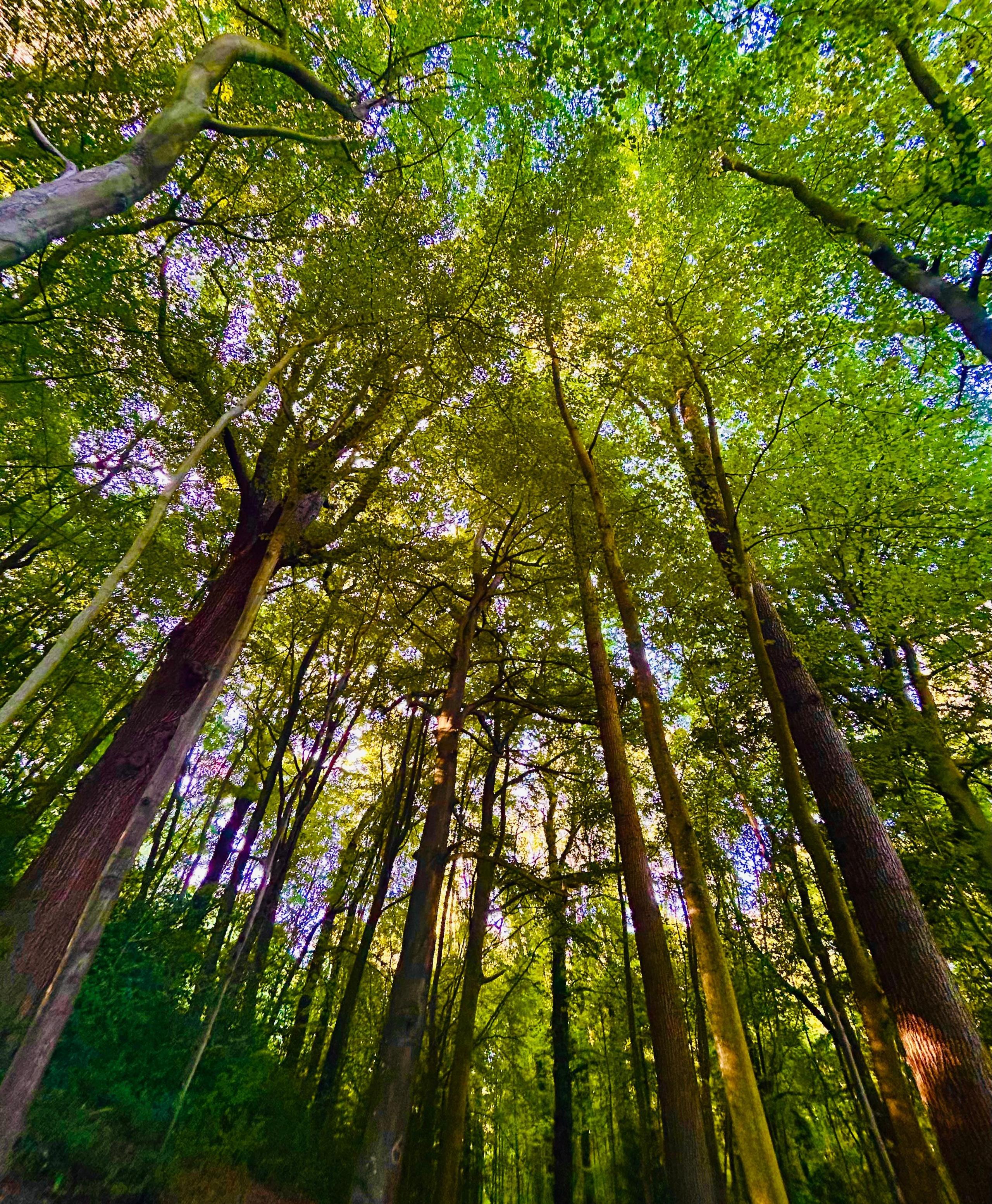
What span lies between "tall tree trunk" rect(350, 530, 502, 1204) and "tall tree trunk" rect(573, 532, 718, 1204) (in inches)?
75.5

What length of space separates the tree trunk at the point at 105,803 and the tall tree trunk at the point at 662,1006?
3.17m

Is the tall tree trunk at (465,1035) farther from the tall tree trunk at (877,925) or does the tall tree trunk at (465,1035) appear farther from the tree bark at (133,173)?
the tree bark at (133,173)

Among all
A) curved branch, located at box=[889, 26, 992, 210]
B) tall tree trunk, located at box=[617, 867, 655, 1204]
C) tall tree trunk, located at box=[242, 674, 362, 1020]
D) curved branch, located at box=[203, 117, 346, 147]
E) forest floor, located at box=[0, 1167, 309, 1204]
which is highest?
curved branch, located at box=[889, 26, 992, 210]

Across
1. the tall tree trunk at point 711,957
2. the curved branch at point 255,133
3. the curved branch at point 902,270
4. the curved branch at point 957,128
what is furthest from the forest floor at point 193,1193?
the curved branch at point 957,128

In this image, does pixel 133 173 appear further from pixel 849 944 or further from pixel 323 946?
pixel 323 946

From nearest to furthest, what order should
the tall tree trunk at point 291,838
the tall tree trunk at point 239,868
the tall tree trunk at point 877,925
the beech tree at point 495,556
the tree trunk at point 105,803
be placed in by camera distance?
the tall tree trunk at point 877,925 < the beech tree at point 495,556 < the tree trunk at point 105,803 < the tall tree trunk at point 239,868 < the tall tree trunk at point 291,838

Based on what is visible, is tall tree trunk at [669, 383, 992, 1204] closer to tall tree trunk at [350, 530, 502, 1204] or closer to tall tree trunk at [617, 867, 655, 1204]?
tall tree trunk at [350, 530, 502, 1204]

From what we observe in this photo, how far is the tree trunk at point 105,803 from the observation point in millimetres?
3389

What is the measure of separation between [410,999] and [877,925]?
3781mm

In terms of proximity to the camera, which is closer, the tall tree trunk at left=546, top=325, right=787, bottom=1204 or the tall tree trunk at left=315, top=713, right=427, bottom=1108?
the tall tree trunk at left=546, top=325, right=787, bottom=1204

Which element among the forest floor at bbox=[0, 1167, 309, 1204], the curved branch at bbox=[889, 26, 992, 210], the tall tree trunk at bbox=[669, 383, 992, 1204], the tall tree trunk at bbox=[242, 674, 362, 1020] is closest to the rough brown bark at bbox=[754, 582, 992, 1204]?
the tall tree trunk at bbox=[669, 383, 992, 1204]

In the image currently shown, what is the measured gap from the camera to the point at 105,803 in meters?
3.99

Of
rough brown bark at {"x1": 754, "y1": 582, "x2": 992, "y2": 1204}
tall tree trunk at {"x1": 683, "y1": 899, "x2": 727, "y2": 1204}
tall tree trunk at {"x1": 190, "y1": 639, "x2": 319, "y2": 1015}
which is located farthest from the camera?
tall tree trunk at {"x1": 683, "y1": 899, "x2": 727, "y2": 1204}

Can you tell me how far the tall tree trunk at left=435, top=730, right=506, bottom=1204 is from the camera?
5211 millimetres
